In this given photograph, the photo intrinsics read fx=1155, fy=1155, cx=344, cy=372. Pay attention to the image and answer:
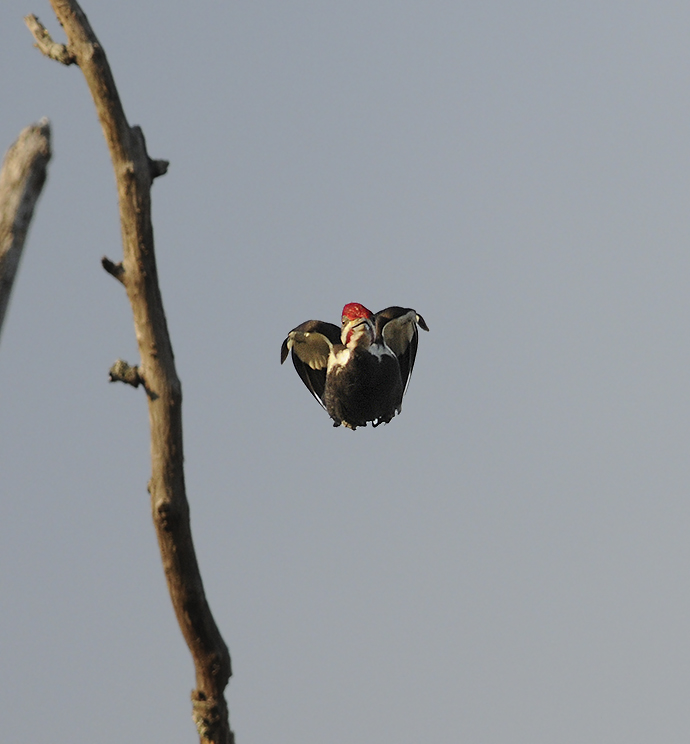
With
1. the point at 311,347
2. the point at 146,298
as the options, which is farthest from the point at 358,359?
the point at 146,298

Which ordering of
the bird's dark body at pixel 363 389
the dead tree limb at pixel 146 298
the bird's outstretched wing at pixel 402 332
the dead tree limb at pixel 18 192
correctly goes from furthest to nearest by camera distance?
the bird's outstretched wing at pixel 402 332 → the bird's dark body at pixel 363 389 → the dead tree limb at pixel 146 298 → the dead tree limb at pixel 18 192

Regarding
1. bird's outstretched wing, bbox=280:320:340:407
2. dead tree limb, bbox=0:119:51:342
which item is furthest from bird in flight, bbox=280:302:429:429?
dead tree limb, bbox=0:119:51:342

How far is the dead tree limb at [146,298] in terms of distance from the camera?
563 cm

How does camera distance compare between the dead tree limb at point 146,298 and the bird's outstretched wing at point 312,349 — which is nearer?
the dead tree limb at point 146,298

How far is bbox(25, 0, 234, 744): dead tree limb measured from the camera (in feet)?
18.5

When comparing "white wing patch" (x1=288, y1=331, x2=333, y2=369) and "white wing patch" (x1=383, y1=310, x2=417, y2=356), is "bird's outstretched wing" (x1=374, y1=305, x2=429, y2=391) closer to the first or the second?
"white wing patch" (x1=383, y1=310, x2=417, y2=356)

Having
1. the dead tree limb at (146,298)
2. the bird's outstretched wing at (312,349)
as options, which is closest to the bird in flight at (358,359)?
the bird's outstretched wing at (312,349)

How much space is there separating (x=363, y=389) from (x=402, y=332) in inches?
44.5

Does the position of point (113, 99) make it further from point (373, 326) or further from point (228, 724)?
point (373, 326)

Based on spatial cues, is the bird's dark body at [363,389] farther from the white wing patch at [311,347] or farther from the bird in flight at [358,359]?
the white wing patch at [311,347]

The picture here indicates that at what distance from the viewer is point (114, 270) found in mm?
5676

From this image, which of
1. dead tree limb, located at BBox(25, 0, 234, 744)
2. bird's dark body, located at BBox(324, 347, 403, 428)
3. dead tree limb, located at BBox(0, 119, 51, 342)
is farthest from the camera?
bird's dark body, located at BBox(324, 347, 403, 428)

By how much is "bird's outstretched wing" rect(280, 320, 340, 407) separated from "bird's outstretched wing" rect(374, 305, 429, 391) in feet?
1.82

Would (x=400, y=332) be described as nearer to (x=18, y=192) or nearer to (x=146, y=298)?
(x=146, y=298)
